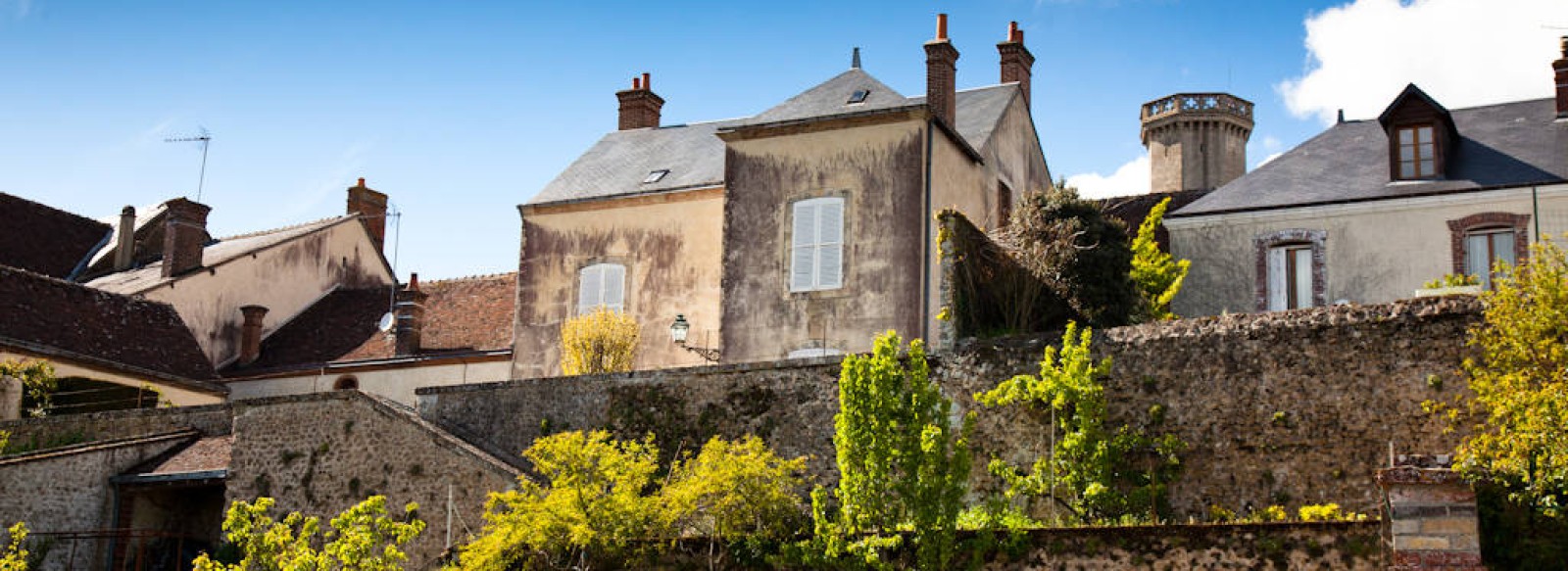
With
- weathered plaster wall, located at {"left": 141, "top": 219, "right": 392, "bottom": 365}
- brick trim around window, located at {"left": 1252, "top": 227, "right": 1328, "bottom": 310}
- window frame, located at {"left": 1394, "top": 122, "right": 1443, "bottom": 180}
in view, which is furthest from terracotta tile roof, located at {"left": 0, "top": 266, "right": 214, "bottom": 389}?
window frame, located at {"left": 1394, "top": 122, "right": 1443, "bottom": 180}

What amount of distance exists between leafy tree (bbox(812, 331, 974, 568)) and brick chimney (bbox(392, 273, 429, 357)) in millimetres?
14662

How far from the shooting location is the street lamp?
71.7 feet

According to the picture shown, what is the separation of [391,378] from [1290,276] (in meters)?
15.7

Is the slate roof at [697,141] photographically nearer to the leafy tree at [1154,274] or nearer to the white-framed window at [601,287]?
the white-framed window at [601,287]

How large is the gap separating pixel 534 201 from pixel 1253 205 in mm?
11433

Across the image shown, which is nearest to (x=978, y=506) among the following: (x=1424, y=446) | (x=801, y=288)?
(x=1424, y=446)

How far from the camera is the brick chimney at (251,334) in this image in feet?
98.3

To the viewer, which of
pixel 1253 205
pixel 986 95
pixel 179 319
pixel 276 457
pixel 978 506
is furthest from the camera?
pixel 179 319

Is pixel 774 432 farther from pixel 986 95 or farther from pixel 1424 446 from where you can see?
pixel 986 95

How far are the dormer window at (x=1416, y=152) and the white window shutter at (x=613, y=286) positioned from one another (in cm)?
1155

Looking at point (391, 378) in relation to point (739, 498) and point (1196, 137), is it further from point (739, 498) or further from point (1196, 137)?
point (1196, 137)

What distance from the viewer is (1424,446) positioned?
14555mm

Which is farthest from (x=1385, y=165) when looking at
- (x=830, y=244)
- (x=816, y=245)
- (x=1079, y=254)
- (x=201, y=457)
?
(x=201, y=457)

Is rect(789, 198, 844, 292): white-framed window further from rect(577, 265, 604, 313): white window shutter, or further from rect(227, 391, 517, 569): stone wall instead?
rect(227, 391, 517, 569): stone wall
